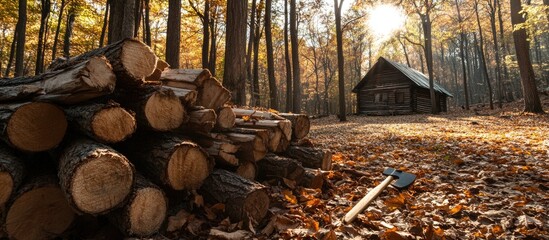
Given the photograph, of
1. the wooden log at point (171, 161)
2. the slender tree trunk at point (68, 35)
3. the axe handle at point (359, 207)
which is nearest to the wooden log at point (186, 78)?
the wooden log at point (171, 161)

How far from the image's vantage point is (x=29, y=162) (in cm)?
270

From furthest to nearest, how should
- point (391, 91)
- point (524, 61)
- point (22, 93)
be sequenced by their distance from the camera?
point (391, 91) → point (524, 61) → point (22, 93)

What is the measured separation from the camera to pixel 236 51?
6.96 metres

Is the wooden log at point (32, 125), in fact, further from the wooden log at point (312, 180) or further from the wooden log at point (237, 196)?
the wooden log at point (312, 180)

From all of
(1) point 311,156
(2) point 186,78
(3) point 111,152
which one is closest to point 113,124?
(3) point 111,152

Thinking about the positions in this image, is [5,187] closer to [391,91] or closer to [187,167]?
[187,167]

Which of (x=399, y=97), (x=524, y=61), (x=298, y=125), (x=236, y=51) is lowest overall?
(x=298, y=125)

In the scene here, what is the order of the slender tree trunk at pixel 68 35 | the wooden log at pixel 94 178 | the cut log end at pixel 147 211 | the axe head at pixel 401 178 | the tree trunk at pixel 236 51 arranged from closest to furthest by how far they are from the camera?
the wooden log at pixel 94 178 < the cut log end at pixel 147 211 < the axe head at pixel 401 178 < the tree trunk at pixel 236 51 < the slender tree trunk at pixel 68 35

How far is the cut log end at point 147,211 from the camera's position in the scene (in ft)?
7.75

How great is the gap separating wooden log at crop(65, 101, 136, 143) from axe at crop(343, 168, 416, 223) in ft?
6.95

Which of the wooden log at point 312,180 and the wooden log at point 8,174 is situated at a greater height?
the wooden log at point 8,174

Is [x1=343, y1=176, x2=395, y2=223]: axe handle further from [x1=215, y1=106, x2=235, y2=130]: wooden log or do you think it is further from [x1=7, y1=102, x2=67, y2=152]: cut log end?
[x1=7, y1=102, x2=67, y2=152]: cut log end

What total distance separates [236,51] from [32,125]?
499cm

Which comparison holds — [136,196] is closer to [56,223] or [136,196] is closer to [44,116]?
[56,223]
